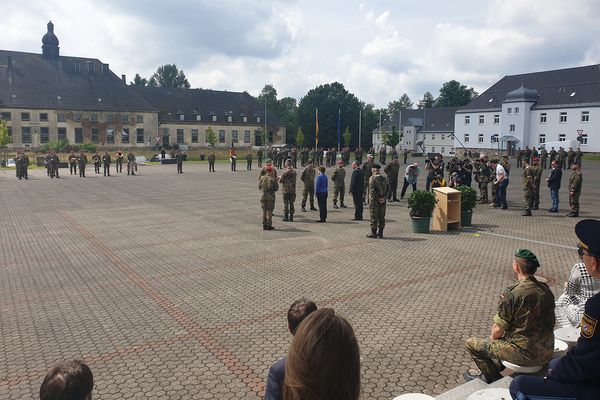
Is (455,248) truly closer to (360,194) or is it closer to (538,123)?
(360,194)

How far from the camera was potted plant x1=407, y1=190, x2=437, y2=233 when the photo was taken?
14.3 m

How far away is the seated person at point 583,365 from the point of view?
306cm

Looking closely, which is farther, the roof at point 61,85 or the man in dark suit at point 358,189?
the roof at point 61,85

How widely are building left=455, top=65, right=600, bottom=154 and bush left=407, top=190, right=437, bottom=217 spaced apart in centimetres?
5142

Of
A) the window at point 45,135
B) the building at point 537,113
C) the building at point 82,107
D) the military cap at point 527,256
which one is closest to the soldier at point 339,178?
the military cap at point 527,256

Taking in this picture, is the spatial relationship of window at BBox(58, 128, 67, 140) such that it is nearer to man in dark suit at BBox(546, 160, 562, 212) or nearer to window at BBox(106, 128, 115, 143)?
window at BBox(106, 128, 115, 143)

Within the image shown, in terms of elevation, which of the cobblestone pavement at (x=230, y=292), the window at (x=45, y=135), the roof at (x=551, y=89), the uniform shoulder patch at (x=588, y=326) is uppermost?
the roof at (x=551, y=89)

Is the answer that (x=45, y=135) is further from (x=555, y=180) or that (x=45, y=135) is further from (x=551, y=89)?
(x=555, y=180)

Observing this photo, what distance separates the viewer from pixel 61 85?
253 ft

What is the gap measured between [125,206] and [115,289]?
40.1 feet

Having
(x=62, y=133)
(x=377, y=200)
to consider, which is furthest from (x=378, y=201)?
(x=62, y=133)

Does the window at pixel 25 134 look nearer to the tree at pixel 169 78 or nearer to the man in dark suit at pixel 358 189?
the tree at pixel 169 78

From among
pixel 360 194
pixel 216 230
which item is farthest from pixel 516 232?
pixel 216 230

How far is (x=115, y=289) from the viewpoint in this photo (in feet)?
30.2
